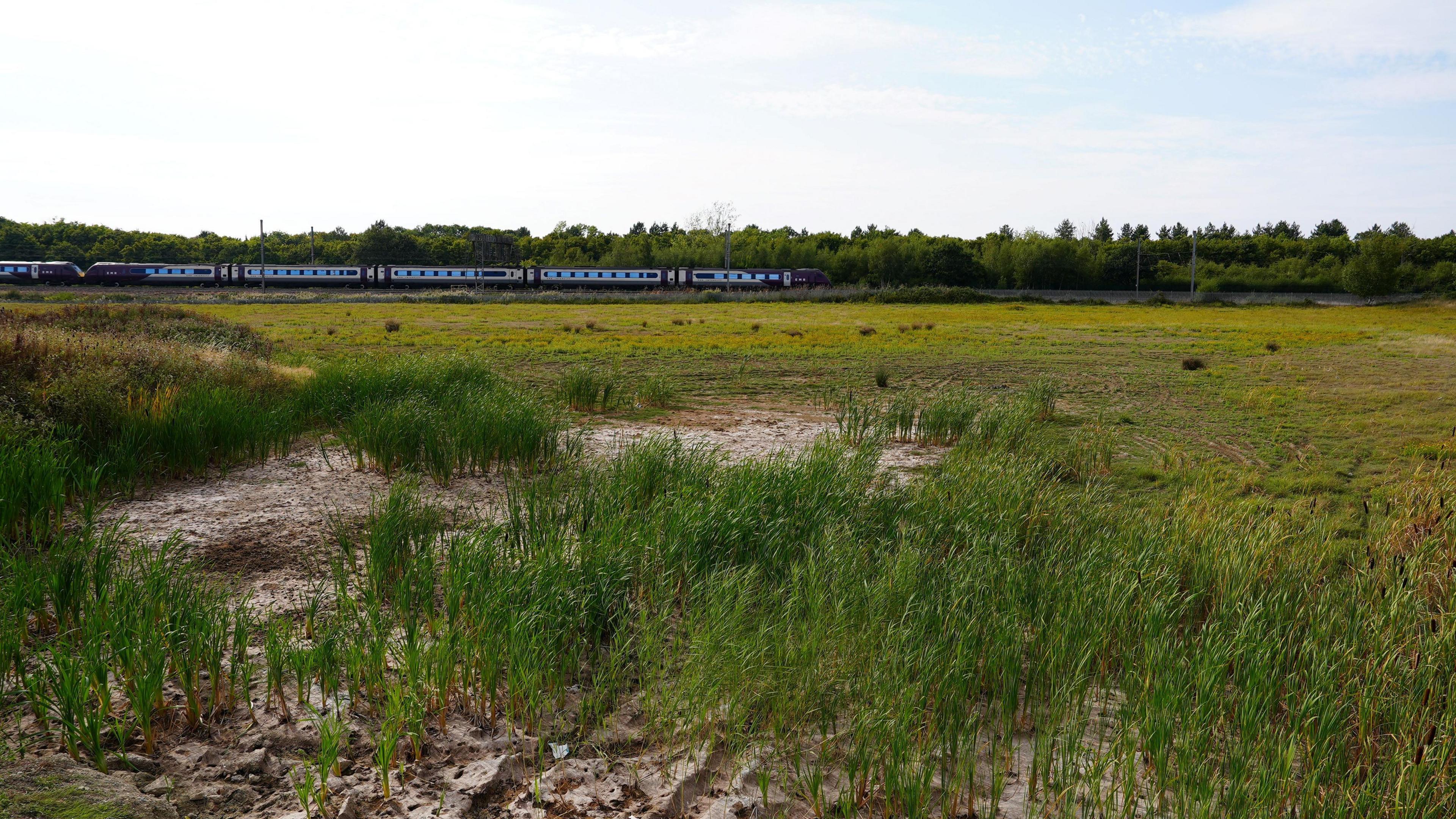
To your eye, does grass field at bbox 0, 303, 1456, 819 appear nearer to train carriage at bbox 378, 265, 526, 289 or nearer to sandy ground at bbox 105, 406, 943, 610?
sandy ground at bbox 105, 406, 943, 610

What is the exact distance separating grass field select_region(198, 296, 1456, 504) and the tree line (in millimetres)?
33269

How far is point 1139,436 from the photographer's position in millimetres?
11227

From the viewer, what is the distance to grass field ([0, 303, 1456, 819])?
3.47 metres

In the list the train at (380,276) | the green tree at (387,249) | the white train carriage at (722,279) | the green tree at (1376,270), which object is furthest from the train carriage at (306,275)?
the green tree at (1376,270)

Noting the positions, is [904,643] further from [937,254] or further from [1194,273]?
[937,254]

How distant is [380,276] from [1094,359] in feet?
166

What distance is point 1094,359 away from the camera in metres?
21.4

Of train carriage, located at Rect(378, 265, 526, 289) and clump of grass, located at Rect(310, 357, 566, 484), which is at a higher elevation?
train carriage, located at Rect(378, 265, 526, 289)

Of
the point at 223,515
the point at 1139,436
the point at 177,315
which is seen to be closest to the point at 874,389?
the point at 1139,436

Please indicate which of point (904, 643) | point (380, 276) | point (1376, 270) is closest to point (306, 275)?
point (380, 276)

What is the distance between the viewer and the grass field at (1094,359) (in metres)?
10.7

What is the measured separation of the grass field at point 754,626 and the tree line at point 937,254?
59.8 metres

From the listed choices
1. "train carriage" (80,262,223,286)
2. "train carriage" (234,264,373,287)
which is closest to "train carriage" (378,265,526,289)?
"train carriage" (234,264,373,287)

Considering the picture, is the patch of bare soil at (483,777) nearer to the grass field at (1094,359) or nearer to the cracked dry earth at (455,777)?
the cracked dry earth at (455,777)
